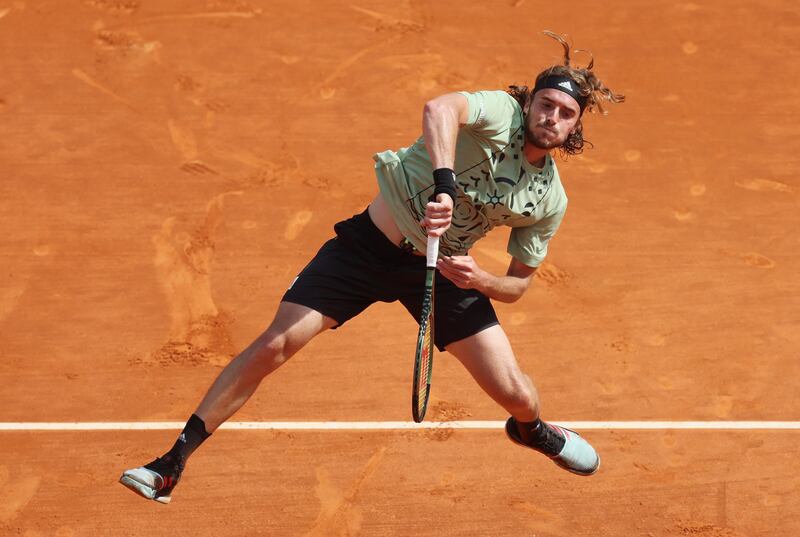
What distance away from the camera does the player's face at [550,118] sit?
5.79 m

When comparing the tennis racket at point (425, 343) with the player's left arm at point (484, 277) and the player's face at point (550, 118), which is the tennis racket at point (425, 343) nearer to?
the player's left arm at point (484, 277)

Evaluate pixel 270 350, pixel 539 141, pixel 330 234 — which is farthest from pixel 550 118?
pixel 330 234

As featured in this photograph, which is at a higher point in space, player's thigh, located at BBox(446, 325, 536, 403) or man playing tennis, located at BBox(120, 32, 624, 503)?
man playing tennis, located at BBox(120, 32, 624, 503)

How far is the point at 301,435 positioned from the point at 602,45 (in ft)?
19.3

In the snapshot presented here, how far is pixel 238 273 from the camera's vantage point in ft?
29.6

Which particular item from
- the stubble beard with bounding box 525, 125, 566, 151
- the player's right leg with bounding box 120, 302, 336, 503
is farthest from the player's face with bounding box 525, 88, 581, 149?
the player's right leg with bounding box 120, 302, 336, 503

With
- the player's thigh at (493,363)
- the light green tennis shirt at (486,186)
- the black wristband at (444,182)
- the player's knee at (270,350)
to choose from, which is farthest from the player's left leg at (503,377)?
the black wristband at (444,182)

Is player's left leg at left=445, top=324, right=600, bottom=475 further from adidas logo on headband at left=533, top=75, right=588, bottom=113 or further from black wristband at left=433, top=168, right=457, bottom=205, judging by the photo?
adidas logo on headband at left=533, top=75, right=588, bottom=113

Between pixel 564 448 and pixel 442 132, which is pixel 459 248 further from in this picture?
pixel 564 448

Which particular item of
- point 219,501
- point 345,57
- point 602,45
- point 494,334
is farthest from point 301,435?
point 602,45

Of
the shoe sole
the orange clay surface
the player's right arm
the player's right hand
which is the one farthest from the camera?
the orange clay surface

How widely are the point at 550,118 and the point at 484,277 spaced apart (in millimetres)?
883

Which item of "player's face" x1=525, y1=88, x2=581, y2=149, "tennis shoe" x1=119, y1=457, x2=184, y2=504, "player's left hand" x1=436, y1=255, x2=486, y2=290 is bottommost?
"tennis shoe" x1=119, y1=457, x2=184, y2=504

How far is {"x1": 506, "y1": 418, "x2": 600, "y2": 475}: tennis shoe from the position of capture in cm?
668
